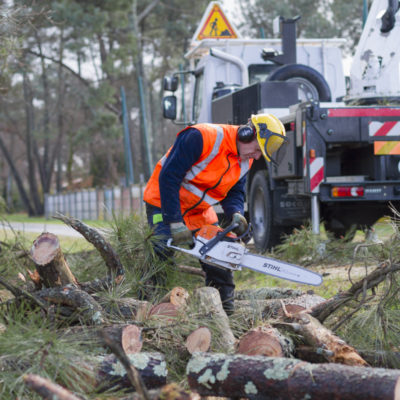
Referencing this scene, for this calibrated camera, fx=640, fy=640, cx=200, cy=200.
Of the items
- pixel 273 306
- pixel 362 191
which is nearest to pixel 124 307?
pixel 273 306

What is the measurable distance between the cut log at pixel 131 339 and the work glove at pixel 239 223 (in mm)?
1201

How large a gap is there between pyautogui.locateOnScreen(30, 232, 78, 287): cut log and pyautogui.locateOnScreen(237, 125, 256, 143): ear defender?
1.38 meters

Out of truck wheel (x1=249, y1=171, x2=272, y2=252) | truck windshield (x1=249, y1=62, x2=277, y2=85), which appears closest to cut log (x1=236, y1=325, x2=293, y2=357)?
truck wheel (x1=249, y1=171, x2=272, y2=252)

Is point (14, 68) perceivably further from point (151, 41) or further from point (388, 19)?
point (151, 41)

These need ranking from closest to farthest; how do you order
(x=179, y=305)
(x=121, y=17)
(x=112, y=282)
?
(x=179, y=305) < (x=112, y=282) < (x=121, y=17)

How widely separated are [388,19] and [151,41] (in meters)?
24.3

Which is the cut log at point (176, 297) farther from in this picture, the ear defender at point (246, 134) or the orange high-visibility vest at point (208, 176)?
the ear defender at point (246, 134)

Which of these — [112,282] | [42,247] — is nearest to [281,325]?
[112,282]

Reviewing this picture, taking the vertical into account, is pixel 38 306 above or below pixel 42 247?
below

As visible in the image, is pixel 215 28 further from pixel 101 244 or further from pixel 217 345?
pixel 217 345

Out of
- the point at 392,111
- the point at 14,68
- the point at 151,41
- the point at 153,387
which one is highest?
the point at 151,41

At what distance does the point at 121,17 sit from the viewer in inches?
982

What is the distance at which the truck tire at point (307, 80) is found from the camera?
843 centimetres

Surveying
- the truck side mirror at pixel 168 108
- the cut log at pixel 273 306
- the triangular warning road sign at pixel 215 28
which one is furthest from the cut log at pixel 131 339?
the triangular warning road sign at pixel 215 28
